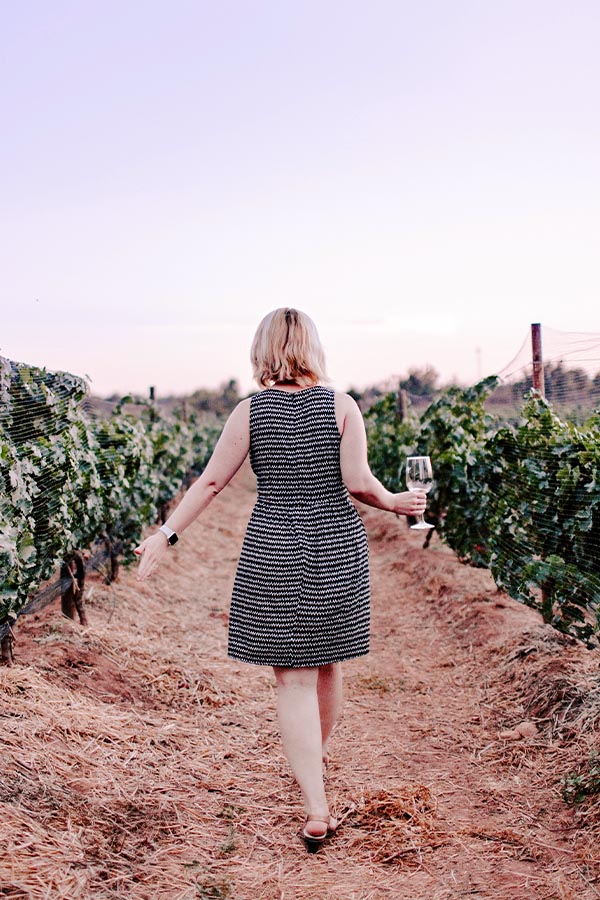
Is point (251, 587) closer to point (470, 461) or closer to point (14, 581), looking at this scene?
point (14, 581)

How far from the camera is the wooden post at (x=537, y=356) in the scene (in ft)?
18.7

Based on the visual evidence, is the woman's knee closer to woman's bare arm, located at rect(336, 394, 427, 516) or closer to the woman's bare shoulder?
woman's bare arm, located at rect(336, 394, 427, 516)

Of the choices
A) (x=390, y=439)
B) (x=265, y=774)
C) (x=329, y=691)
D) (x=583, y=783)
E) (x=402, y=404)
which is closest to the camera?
(x=329, y=691)

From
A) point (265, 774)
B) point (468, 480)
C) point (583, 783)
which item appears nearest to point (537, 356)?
point (468, 480)

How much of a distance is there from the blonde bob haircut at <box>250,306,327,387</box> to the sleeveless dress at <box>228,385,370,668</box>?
7cm


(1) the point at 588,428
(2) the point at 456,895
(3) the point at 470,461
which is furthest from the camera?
(3) the point at 470,461

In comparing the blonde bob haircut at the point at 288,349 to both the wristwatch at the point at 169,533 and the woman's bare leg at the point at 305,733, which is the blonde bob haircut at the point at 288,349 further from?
the woman's bare leg at the point at 305,733

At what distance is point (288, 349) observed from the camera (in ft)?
9.41

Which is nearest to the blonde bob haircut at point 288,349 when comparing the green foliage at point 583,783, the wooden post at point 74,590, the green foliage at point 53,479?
the green foliage at point 53,479

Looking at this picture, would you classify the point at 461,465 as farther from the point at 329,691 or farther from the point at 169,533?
the point at 169,533

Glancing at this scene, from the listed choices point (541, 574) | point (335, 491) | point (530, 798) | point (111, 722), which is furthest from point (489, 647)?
point (335, 491)

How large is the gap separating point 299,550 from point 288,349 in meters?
0.69

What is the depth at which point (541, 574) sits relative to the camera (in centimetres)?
482

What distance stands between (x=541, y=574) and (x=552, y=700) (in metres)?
0.84
